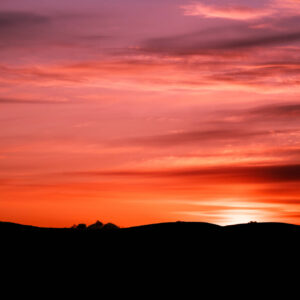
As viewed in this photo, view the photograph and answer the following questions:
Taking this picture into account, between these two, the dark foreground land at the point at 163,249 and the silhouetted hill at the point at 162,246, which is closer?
the dark foreground land at the point at 163,249

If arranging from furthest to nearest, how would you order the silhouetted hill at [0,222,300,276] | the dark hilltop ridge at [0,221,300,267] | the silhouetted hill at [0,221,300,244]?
1. the silhouetted hill at [0,221,300,244]
2. the dark hilltop ridge at [0,221,300,267]
3. the silhouetted hill at [0,222,300,276]

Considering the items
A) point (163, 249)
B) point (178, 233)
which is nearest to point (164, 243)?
point (163, 249)

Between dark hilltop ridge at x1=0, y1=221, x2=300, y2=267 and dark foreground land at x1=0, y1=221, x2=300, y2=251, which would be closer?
dark hilltop ridge at x1=0, y1=221, x2=300, y2=267

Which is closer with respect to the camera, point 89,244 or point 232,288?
point 232,288

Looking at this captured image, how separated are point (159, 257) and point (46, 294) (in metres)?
3.92

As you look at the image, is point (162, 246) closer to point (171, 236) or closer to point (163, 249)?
point (163, 249)

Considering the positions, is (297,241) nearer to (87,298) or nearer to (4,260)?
(87,298)

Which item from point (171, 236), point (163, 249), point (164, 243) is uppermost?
point (171, 236)

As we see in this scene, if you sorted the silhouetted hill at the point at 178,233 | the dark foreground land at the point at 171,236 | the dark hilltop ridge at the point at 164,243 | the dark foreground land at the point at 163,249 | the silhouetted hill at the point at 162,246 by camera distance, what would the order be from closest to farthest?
the dark foreground land at the point at 163,249, the silhouetted hill at the point at 162,246, the dark hilltop ridge at the point at 164,243, the dark foreground land at the point at 171,236, the silhouetted hill at the point at 178,233

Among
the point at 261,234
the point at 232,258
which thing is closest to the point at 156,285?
the point at 232,258

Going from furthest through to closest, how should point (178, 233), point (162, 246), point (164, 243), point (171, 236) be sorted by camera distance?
point (178, 233), point (171, 236), point (164, 243), point (162, 246)

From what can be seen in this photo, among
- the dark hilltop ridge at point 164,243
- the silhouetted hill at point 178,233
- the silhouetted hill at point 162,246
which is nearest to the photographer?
the silhouetted hill at point 162,246

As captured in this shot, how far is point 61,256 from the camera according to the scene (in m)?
23.0

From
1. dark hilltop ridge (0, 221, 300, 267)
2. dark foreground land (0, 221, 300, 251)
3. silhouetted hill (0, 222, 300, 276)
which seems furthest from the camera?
dark foreground land (0, 221, 300, 251)
